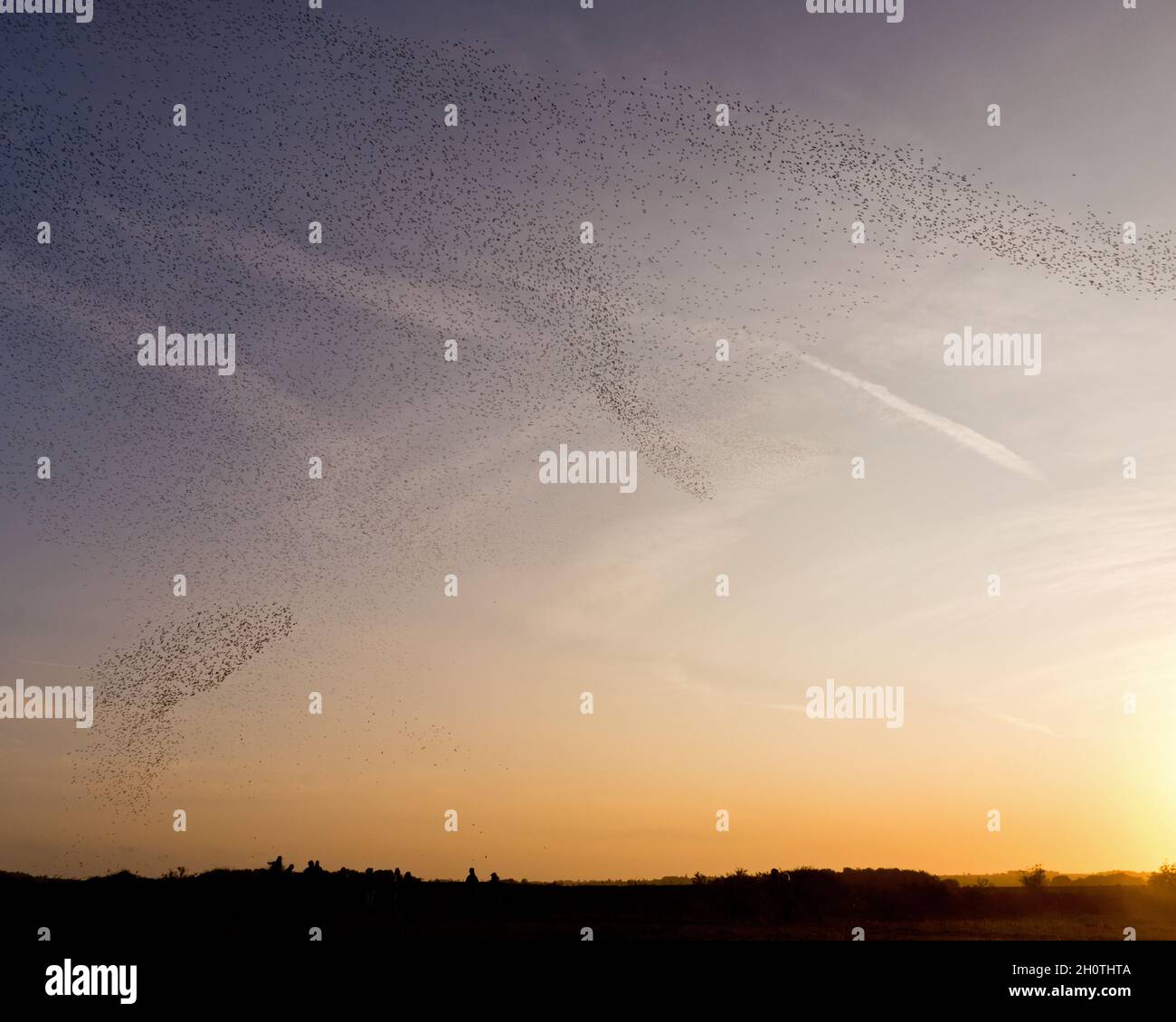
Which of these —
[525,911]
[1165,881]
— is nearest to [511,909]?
[525,911]

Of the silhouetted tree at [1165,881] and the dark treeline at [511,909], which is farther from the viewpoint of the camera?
the silhouetted tree at [1165,881]

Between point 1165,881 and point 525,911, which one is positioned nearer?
point 525,911

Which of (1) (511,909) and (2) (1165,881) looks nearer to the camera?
(1) (511,909)

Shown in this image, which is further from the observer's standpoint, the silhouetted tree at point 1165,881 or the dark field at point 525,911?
the silhouetted tree at point 1165,881

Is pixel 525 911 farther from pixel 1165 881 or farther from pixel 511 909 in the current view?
A: pixel 1165 881

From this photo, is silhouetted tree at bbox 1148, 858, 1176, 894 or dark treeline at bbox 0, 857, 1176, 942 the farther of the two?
silhouetted tree at bbox 1148, 858, 1176, 894

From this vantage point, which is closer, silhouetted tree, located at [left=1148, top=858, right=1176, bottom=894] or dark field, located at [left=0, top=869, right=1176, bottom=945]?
dark field, located at [left=0, top=869, right=1176, bottom=945]
